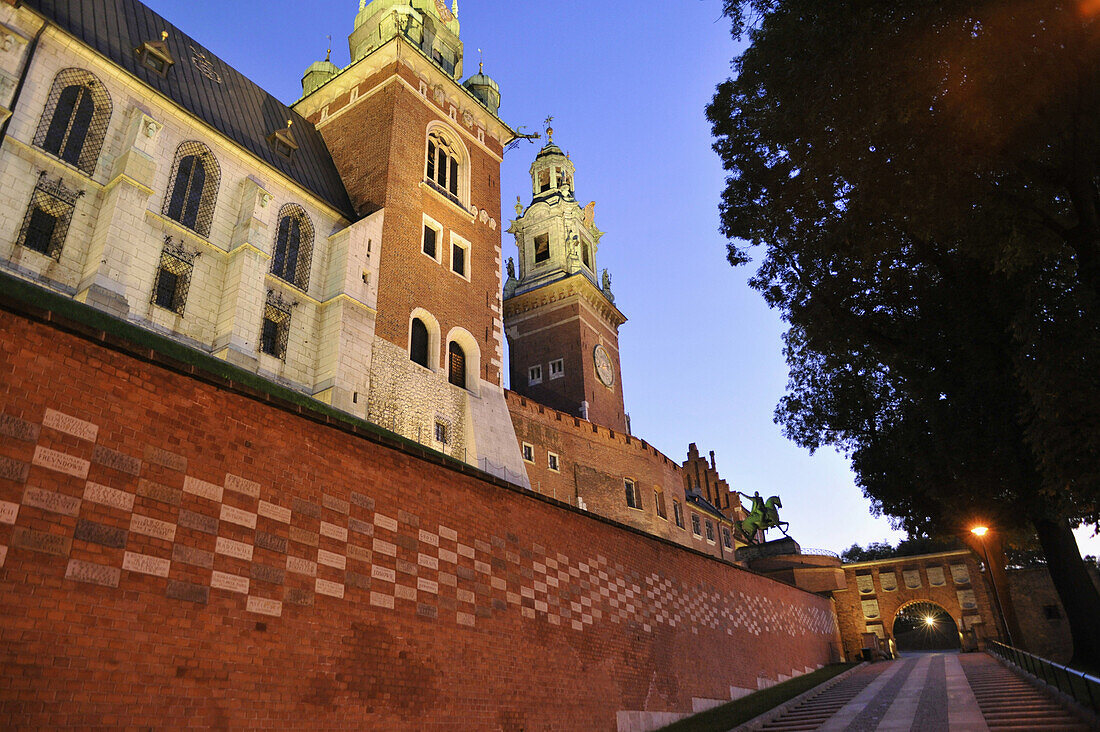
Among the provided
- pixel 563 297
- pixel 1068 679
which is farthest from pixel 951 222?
pixel 563 297

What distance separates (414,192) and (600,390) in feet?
66.0

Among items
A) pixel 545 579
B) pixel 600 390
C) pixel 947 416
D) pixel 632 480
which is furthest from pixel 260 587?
pixel 600 390

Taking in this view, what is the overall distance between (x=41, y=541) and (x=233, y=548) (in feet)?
6.09

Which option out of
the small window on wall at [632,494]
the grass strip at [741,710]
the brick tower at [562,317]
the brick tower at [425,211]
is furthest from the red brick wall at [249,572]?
the brick tower at [562,317]

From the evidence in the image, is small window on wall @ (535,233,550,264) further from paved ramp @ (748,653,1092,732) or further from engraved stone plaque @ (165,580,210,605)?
engraved stone plaque @ (165,580,210,605)

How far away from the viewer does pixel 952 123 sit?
1108cm

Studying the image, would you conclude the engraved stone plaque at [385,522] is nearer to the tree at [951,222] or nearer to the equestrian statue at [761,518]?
the tree at [951,222]

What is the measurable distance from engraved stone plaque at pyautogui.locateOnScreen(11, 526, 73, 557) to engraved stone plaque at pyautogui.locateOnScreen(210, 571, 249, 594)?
142 centimetres

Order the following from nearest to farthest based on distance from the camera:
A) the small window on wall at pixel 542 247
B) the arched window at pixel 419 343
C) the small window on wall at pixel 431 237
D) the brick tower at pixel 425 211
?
the brick tower at pixel 425 211 < the arched window at pixel 419 343 < the small window on wall at pixel 431 237 < the small window on wall at pixel 542 247

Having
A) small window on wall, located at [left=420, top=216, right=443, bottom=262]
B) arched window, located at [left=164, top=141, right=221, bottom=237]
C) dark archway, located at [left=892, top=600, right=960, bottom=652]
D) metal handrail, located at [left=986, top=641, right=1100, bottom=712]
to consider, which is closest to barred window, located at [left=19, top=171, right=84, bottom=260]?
arched window, located at [left=164, top=141, right=221, bottom=237]

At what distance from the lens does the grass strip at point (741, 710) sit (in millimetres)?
13289

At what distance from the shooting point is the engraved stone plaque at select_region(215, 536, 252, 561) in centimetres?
757

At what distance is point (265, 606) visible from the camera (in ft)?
25.4

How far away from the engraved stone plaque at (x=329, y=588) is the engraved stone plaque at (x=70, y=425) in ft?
9.81
